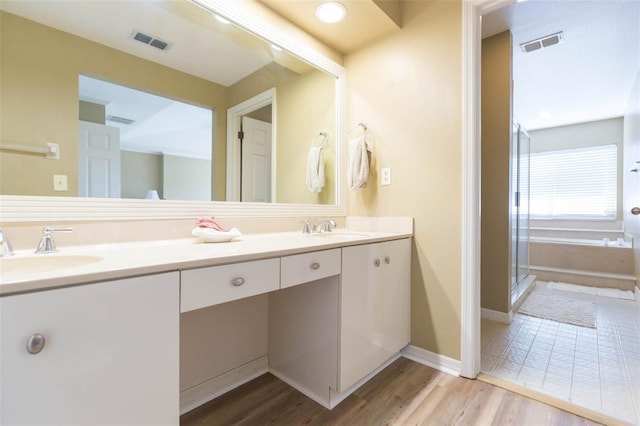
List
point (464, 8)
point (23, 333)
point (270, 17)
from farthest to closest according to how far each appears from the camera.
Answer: point (270, 17) → point (464, 8) → point (23, 333)

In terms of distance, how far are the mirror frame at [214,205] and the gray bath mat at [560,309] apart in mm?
2099

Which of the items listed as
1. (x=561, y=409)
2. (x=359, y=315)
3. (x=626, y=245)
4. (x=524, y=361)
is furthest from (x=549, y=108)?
(x=359, y=315)

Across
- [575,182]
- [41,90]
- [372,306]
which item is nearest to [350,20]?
[41,90]

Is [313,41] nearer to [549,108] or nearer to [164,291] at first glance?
[164,291]

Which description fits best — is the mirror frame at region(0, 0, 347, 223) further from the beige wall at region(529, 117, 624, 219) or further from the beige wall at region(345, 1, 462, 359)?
the beige wall at region(529, 117, 624, 219)

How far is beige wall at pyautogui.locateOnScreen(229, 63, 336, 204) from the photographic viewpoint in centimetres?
194

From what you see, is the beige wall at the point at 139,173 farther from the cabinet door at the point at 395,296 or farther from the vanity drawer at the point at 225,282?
the cabinet door at the point at 395,296

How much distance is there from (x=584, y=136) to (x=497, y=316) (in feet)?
13.3

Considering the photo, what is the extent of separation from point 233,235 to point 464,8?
5.79 feet

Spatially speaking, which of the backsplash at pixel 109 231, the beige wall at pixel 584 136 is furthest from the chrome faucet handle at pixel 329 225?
the beige wall at pixel 584 136

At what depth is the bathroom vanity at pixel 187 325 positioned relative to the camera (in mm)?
643

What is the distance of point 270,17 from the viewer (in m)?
1.78

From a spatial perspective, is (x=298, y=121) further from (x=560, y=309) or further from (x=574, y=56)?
(x=560, y=309)

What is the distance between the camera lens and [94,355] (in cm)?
71
